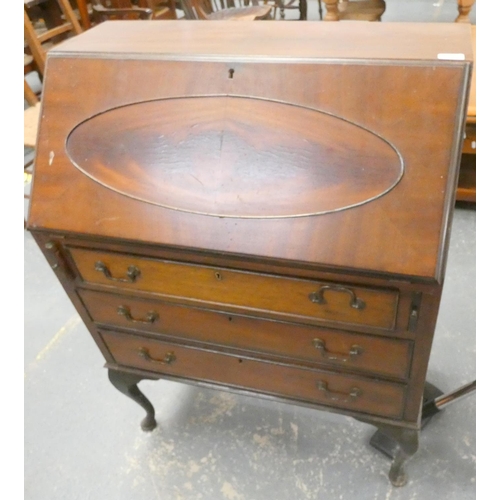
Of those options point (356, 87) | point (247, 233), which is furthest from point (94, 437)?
point (356, 87)

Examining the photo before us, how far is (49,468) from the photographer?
1519 millimetres

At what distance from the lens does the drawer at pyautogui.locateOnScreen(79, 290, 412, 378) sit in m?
0.93

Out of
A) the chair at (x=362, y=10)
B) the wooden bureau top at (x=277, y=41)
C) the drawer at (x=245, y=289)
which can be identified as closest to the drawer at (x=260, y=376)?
the drawer at (x=245, y=289)

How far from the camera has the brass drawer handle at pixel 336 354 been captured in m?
0.94

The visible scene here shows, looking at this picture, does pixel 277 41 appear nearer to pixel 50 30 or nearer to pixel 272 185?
pixel 272 185

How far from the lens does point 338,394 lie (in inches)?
42.4

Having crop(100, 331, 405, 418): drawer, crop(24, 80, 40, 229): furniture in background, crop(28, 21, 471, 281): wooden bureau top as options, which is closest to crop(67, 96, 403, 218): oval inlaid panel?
crop(28, 21, 471, 281): wooden bureau top

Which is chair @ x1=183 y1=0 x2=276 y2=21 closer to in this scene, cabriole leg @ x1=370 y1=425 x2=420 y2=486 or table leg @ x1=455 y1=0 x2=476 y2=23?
table leg @ x1=455 y1=0 x2=476 y2=23

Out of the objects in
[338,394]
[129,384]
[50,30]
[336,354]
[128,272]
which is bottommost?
[129,384]

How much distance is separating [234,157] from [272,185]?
9 cm

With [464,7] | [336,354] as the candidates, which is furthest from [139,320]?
[464,7]

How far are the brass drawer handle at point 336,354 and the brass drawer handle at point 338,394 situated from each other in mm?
107

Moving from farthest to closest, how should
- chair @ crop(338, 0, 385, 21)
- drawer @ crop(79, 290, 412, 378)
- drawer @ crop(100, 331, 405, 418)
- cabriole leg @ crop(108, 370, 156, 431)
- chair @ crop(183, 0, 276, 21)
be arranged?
chair @ crop(338, 0, 385, 21) → chair @ crop(183, 0, 276, 21) → cabriole leg @ crop(108, 370, 156, 431) → drawer @ crop(100, 331, 405, 418) → drawer @ crop(79, 290, 412, 378)

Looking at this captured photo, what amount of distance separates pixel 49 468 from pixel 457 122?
159 centimetres
